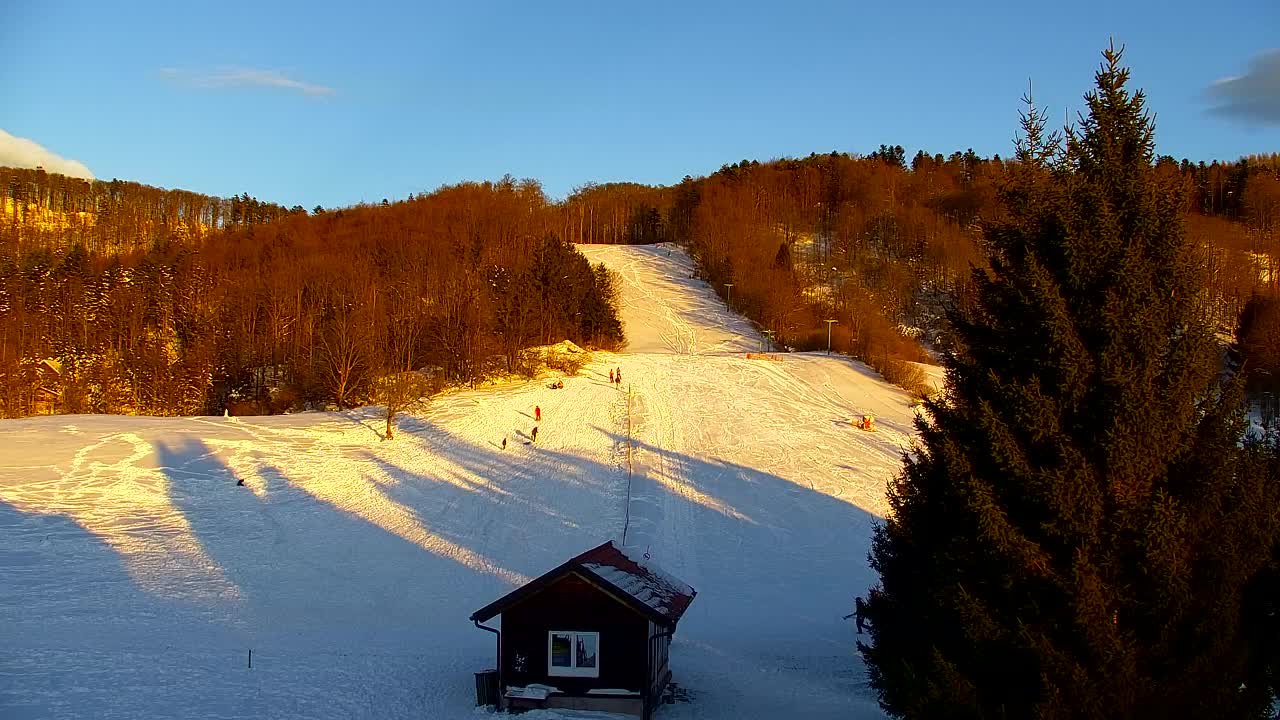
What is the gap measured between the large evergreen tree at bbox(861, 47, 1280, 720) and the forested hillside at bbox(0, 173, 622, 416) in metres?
41.3

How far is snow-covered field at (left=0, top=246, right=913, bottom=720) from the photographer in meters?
17.8

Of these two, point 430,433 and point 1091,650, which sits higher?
point 1091,650

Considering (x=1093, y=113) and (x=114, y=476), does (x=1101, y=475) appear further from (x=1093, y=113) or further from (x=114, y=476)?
(x=114, y=476)

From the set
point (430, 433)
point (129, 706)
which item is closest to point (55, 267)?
point (430, 433)

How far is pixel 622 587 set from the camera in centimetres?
1725

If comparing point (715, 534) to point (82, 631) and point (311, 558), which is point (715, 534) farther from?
point (82, 631)

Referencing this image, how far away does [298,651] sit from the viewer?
19719mm

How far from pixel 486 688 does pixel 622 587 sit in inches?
122

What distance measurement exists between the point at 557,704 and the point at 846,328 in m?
56.0

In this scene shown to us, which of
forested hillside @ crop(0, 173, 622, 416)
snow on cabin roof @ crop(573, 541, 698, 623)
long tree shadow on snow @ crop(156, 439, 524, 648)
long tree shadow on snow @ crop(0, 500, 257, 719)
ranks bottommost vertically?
long tree shadow on snow @ crop(156, 439, 524, 648)

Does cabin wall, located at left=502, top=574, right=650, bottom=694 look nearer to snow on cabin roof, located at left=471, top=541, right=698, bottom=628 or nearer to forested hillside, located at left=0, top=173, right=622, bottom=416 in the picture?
snow on cabin roof, located at left=471, top=541, right=698, bottom=628

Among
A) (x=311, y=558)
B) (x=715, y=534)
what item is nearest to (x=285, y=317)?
(x=311, y=558)

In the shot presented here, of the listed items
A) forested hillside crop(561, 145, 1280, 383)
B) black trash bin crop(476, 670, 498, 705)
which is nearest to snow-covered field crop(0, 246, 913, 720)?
black trash bin crop(476, 670, 498, 705)

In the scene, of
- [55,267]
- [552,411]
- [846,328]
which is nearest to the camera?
[552,411]
